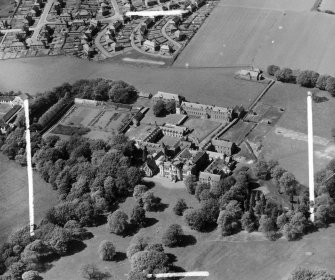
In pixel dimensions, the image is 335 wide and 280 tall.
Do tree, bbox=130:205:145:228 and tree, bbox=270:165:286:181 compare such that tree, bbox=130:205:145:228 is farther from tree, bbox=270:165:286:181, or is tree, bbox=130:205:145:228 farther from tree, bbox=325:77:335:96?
tree, bbox=325:77:335:96

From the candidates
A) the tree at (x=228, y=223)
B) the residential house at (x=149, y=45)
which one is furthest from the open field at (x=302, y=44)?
the tree at (x=228, y=223)

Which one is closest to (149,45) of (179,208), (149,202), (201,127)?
(201,127)

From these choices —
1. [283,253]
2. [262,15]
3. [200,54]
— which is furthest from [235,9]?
[283,253]

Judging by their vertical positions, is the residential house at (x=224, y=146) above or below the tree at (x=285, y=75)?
below

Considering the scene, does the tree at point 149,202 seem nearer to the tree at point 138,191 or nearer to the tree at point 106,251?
the tree at point 138,191

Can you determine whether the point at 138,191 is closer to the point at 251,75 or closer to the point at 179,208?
the point at 179,208

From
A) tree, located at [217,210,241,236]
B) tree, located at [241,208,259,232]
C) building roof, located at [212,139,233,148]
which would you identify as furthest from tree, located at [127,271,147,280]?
building roof, located at [212,139,233,148]
